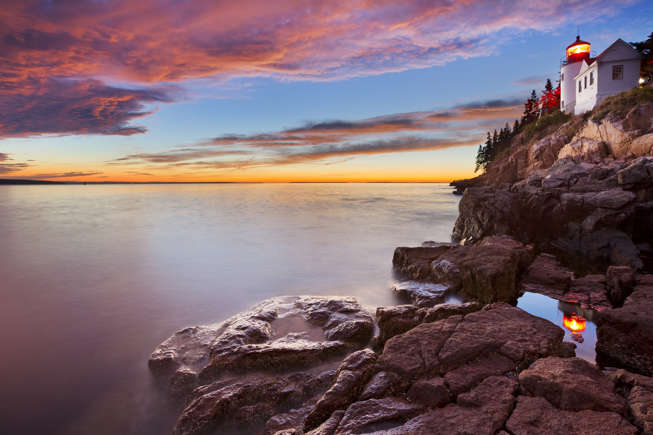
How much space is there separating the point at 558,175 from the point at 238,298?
1608 centimetres

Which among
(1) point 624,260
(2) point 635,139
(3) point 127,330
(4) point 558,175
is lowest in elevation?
(3) point 127,330

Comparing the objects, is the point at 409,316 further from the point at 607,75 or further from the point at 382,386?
the point at 607,75

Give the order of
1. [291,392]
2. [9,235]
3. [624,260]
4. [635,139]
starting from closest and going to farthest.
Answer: [291,392]
[624,260]
[9,235]
[635,139]

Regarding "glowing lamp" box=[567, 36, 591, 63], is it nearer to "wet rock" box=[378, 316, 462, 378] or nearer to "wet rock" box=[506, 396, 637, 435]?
"wet rock" box=[378, 316, 462, 378]

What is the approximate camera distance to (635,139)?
20453 mm

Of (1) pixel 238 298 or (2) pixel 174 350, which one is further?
(1) pixel 238 298

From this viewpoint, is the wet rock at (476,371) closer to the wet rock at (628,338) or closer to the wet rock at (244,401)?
the wet rock at (244,401)

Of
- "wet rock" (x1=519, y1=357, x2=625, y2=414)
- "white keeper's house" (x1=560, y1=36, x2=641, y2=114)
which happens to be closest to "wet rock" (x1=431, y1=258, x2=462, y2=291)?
"wet rock" (x1=519, y1=357, x2=625, y2=414)

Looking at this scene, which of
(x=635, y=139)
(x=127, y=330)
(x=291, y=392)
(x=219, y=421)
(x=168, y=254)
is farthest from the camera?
(x=635, y=139)

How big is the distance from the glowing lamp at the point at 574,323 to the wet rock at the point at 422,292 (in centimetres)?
239

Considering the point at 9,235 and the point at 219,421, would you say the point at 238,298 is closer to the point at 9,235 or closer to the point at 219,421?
the point at 219,421

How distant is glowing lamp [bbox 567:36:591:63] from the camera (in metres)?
37.8

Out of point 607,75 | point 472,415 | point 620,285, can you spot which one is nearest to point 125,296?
point 472,415

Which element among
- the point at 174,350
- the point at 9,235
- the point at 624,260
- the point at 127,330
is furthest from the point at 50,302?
the point at 624,260
